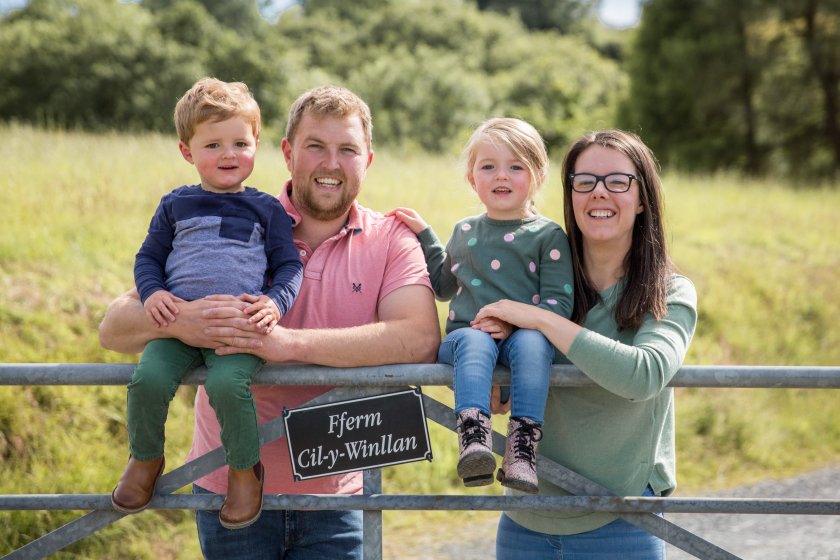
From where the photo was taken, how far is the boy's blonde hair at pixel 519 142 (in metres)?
3.06

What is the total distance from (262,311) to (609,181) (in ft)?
3.92

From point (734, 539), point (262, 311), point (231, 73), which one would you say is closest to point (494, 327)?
point (262, 311)

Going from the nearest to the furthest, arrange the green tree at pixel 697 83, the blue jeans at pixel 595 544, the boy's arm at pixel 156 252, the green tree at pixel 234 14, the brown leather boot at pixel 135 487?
the brown leather boot at pixel 135 487
the blue jeans at pixel 595 544
the boy's arm at pixel 156 252
the green tree at pixel 697 83
the green tree at pixel 234 14

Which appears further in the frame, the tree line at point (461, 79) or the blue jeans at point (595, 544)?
the tree line at point (461, 79)

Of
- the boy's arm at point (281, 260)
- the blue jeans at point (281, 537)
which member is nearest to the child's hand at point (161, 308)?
the boy's arm at point (281, 260)

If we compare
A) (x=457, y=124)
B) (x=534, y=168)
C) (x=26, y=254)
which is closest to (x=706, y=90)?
(x=457, y=124)

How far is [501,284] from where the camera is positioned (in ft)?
9.57

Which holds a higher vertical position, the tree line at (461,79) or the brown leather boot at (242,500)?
the tree line at (461,79)

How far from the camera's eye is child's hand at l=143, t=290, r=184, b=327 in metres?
2.61

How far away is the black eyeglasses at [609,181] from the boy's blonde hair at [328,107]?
83cm

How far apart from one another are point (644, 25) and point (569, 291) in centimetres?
2868

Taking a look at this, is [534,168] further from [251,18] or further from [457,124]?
[251,18]

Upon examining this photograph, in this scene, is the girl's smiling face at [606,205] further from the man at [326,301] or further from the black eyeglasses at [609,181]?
the man at [326,301]

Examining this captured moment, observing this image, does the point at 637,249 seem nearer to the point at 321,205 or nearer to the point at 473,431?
the point at 473,431
